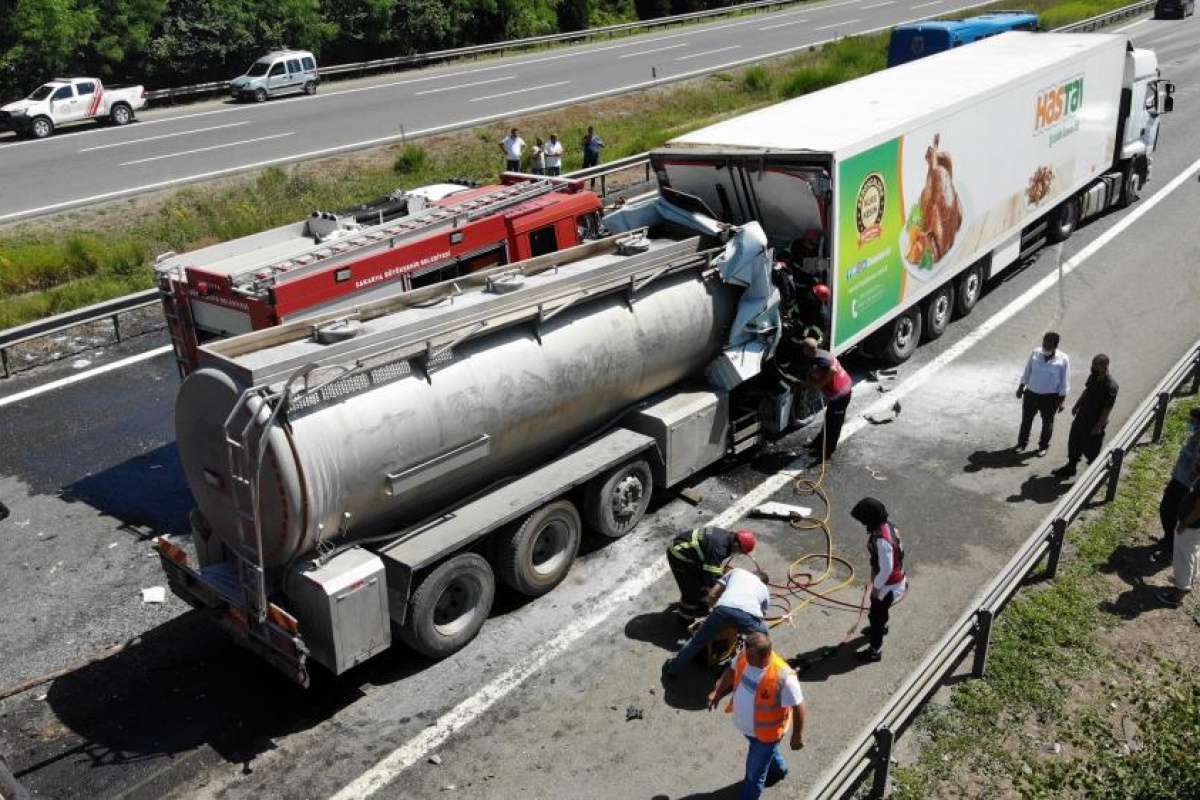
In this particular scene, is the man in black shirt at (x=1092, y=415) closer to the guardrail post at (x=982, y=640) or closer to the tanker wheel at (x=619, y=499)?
the guardrail post at (x=982, y=640)

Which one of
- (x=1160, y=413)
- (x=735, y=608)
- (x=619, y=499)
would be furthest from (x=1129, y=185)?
(x=735, y=608)

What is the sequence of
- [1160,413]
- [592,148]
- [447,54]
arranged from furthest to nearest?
[447,54]
[592,148]
[1160,413]

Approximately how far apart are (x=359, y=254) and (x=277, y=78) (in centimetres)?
2602

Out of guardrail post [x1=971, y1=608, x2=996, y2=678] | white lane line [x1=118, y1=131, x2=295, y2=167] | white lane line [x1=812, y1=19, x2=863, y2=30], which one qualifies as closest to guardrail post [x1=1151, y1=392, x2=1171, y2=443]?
guardrail post [x1=971, y1=608, x2=996, y2=678]

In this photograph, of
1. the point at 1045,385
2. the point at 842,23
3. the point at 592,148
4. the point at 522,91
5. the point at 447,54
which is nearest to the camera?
the point at 1045,385

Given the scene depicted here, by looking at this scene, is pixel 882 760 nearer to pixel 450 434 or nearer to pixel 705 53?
pixel 450 434

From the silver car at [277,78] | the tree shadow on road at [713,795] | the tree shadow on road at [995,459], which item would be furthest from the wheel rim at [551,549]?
the silver car at [277,78]

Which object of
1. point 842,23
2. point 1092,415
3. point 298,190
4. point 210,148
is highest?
point 842,23

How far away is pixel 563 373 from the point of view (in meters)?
9.62

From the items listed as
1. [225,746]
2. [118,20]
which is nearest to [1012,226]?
[225,746]

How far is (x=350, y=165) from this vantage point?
25828 millimetres

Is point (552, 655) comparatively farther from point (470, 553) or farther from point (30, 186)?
point (30, 186)

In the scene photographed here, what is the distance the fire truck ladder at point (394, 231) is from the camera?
40.2 feet

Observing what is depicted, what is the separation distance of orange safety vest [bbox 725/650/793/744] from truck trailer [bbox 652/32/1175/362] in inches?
247
